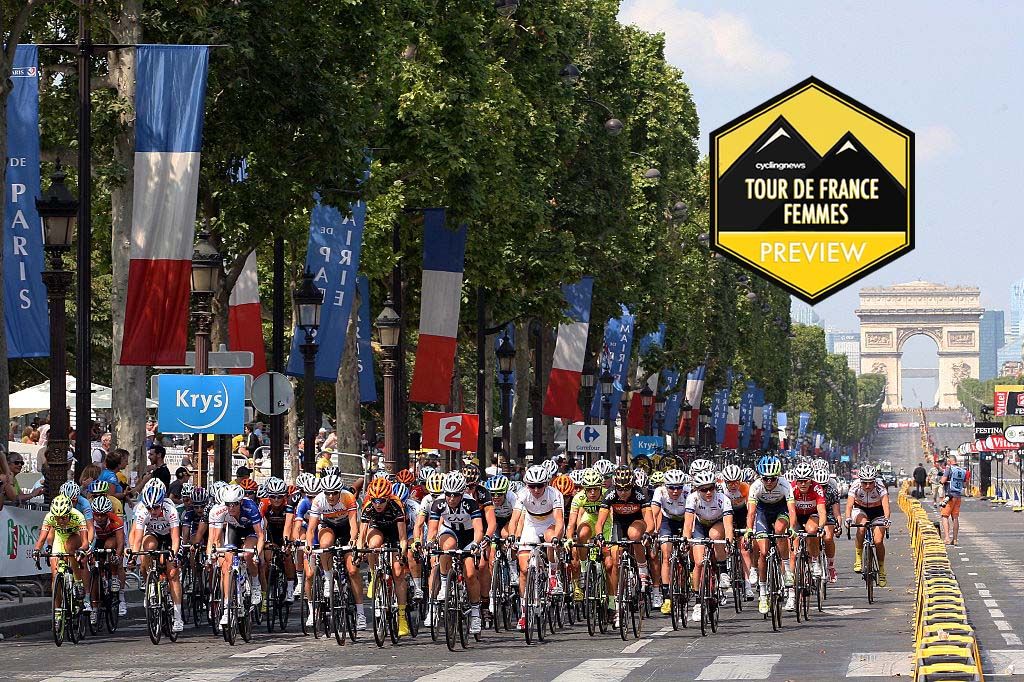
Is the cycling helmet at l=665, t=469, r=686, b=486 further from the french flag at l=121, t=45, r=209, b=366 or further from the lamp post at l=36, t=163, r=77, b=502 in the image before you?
the lamp post at l=36, t=163, r=77, b=502

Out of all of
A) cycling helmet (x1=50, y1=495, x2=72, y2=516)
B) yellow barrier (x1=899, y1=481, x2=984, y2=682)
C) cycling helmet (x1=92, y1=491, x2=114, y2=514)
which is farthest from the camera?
cycling helmet (x1=92, y1=491, x2=114, y2=514)

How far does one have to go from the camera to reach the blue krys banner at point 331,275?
35.2 m

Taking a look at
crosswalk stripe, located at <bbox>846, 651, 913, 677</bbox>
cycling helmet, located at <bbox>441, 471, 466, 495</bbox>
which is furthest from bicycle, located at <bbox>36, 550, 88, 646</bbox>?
crosswalk stripe, located at <bbox>846, 651, 913, 677</bbox>

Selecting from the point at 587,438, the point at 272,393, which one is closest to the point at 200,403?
the point at 272,393

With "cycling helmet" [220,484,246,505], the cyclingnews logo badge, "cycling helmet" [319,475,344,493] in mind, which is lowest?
"cycling helmet" [220,484,246,505]

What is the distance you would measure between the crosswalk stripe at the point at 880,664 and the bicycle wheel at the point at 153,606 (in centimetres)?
750

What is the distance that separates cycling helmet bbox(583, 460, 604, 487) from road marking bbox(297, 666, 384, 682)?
515cm

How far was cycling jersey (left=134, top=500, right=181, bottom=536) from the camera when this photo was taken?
24.3m

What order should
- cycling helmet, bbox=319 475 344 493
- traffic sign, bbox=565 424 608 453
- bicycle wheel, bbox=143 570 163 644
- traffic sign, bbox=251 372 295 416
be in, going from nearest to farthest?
bicycle wheel, bbox=143 570 163 644 → cycling helmet, bbox=319 475 344 493 → traffic sign, bbox=251 372 295 416 → traffic sign, bbox=565 424 608 453

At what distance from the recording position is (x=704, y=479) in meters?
24.7

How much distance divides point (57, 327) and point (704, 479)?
8.44m

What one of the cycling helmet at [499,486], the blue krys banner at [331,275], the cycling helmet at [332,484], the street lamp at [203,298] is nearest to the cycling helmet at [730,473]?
the cycling helmet at [499,486]

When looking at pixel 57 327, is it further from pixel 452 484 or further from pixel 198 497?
pixel 452 484

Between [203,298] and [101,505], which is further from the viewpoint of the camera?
[203,298]
